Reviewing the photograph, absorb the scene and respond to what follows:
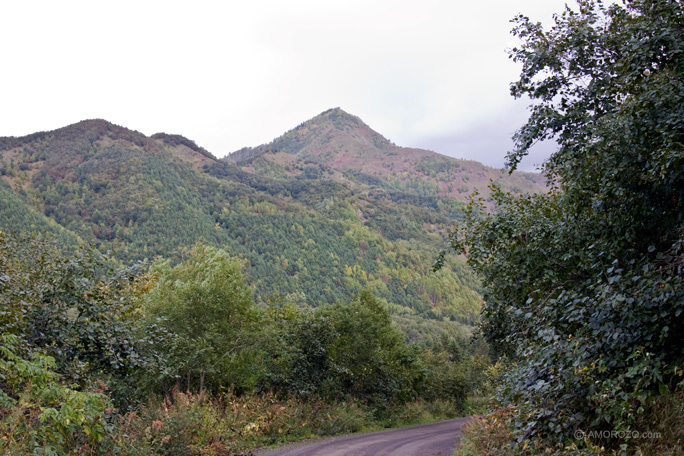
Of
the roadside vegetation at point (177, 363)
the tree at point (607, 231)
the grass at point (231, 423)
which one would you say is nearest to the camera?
the tree at point (607, 231)

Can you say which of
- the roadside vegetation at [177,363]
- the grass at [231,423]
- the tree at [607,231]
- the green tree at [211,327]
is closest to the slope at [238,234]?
Answer: the roadside vegetation at [177,363]

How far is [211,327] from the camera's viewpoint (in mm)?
16297

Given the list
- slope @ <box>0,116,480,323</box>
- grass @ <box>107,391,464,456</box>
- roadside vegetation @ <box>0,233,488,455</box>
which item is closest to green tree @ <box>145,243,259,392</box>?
roadside vegetation @ <box>0,233,488,455</box>

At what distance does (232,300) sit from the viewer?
17328mm

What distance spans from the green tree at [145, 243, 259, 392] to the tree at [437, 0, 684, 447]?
36.6ft

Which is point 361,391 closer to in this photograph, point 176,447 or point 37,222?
point 176,447

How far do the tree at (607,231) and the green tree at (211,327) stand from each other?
11.2 metres

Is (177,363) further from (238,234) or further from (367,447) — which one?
(238,234)

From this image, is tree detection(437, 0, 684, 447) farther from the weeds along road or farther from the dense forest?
the weeds along road

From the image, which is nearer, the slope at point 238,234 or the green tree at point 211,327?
the green tree at point 211,327

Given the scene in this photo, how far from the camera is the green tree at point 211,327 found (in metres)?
15.5

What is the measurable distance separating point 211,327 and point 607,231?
44.3 ft

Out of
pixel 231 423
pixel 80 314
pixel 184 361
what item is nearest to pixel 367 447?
pixel 231 423

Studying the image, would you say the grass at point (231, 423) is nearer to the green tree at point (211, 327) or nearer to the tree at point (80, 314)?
the green tree at point (211, 327)
